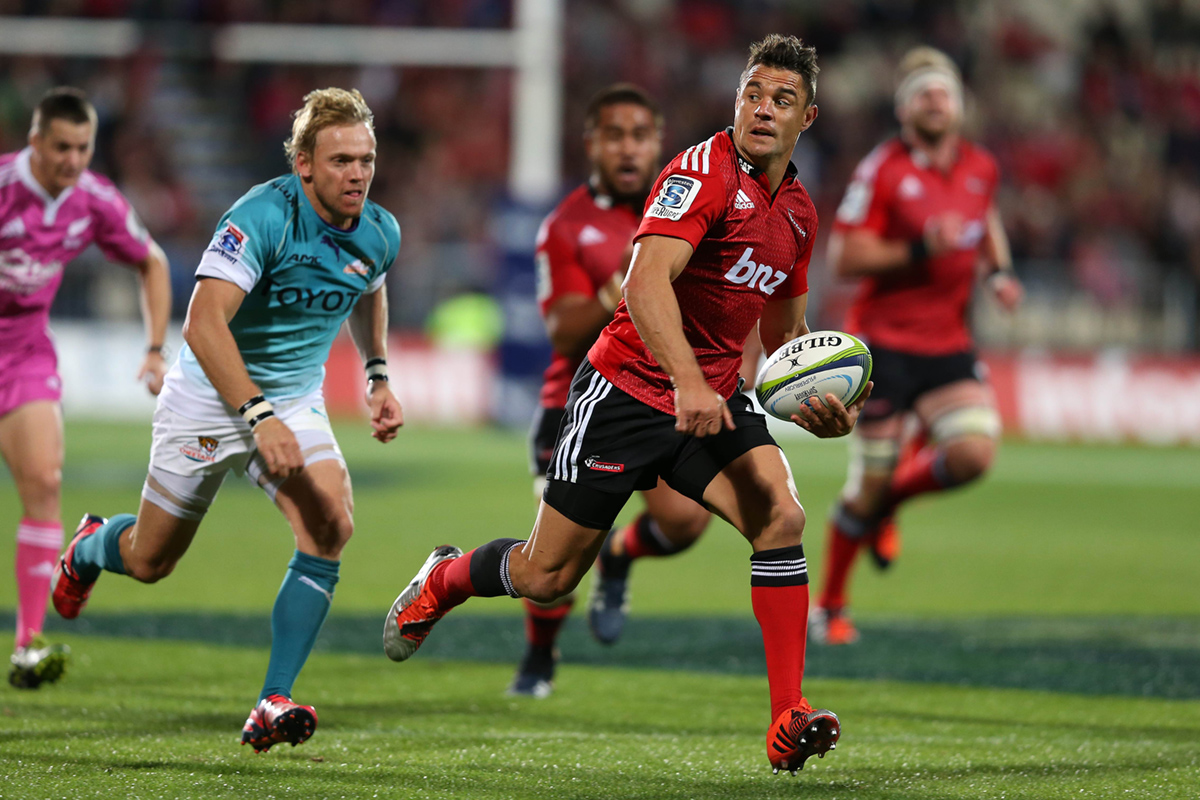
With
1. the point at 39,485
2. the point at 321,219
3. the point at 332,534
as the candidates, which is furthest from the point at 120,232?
the point at 332,534

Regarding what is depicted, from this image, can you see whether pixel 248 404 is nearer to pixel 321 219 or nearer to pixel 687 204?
pixel 321 219

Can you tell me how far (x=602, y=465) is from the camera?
484 cm

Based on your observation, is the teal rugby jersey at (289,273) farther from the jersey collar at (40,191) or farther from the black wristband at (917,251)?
the black wristband at (917,251)

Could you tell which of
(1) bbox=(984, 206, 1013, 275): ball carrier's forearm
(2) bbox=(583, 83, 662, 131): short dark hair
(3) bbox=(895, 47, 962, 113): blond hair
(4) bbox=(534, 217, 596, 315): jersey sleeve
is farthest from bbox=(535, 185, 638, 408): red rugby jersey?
(1) bbox=(984, 206, 1013, 275): ball carrier's forearm

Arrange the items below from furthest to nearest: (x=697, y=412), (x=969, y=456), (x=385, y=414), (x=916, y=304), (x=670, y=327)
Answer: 1. (x=916, y=304)
2. (x=969, y=456)
3. (x=385, y=414)
4. (x=670, y=327)
5. (x=697, y=412)

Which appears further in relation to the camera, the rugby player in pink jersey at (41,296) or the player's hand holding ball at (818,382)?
the rugby player in pink jersey at (41,296)

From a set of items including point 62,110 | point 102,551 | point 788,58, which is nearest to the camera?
point 788,58

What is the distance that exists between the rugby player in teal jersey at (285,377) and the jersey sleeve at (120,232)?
1.50 m

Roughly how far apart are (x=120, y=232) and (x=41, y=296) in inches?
17.5

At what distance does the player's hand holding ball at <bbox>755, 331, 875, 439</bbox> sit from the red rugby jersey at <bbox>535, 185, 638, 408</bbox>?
170 centimetres

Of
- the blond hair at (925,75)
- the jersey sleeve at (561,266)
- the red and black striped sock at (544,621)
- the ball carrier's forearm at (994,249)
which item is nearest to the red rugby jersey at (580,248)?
the jersey sleeve at (561,266)

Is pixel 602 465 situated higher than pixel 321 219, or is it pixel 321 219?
pixel 321 219

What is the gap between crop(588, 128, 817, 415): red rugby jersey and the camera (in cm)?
460

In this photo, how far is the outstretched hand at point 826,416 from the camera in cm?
472
